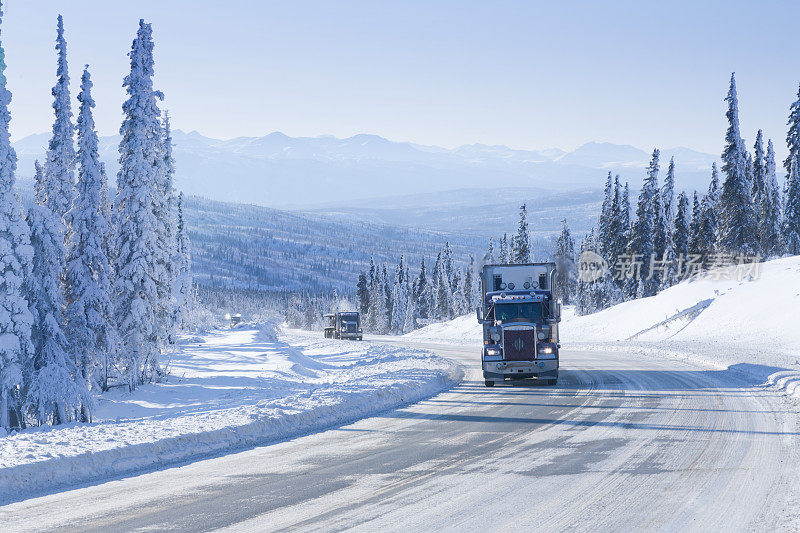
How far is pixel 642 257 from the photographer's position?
250 feet

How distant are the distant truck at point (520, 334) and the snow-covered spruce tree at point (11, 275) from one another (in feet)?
51.1

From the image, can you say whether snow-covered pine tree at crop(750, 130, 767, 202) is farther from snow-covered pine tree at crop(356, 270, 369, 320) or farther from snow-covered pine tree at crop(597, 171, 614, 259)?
snow-covered pine tree at crop(356, 270, 369, 320)

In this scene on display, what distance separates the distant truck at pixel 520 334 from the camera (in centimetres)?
2197

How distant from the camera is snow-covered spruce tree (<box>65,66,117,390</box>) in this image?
31234mm

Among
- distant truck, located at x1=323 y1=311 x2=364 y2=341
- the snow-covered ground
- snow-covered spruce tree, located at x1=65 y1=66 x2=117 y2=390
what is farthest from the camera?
distant truck, located at x1=323 y1=311 x2=364 y2=341

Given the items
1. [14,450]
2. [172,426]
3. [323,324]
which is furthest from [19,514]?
[323,324]

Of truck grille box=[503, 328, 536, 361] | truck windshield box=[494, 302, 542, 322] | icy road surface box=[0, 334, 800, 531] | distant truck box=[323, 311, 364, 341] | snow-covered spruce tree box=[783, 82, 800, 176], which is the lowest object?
distant truck box=[323, 311, 364, 341]

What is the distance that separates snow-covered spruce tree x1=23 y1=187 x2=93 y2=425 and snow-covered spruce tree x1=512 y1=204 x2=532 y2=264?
236 ft

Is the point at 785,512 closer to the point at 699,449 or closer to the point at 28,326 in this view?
the point at 699,449

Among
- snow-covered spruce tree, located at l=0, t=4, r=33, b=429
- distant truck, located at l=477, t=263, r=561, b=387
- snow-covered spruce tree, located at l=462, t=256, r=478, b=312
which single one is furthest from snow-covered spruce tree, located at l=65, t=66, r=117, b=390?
snow-covered spruce tree, located at l=462, t=256, r=478, b=312

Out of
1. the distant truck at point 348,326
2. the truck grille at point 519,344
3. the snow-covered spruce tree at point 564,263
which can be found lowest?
A: the distant truck at point 348,326

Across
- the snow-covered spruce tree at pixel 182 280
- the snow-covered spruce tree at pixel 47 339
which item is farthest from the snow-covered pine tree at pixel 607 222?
the snow-covered spruce tree at pixel 47 339

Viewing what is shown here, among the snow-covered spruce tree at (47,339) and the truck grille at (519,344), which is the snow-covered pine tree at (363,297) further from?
the truck grille at (519,344)

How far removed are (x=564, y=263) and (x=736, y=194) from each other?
4001 cm
